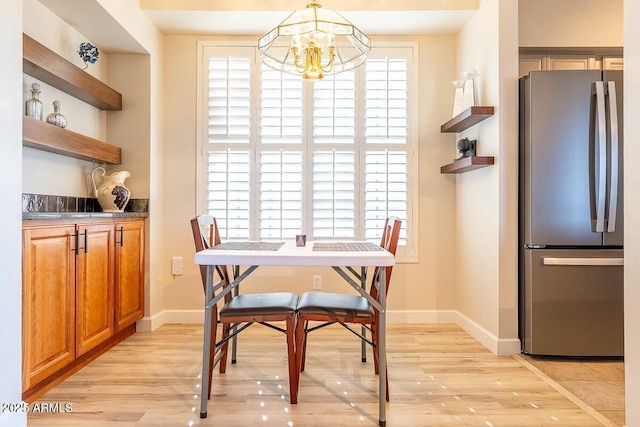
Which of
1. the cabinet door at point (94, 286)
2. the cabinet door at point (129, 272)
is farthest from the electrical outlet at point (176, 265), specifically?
the cabinet door at point (94, 286)

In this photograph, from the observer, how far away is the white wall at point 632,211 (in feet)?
5.22

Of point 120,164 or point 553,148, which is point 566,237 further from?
point 120,164

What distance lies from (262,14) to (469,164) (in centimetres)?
198

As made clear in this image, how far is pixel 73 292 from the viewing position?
2.35 meters

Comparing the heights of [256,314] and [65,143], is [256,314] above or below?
below

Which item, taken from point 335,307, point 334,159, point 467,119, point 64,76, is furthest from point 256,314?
point 467,119

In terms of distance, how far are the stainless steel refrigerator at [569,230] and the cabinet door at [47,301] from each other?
285 centimetres

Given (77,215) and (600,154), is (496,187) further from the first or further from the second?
(77,215)

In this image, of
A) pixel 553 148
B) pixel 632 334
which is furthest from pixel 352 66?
pixel 632 334

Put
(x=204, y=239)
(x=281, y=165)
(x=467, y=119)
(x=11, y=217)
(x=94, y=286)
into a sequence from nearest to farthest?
(x=11, y=217) < (x=204, y=239) < (x=94, y=286) < (x=467, y=119) < (x=281, y=165)

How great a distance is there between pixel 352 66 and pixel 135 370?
7.46 feet

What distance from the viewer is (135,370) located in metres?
2.52
